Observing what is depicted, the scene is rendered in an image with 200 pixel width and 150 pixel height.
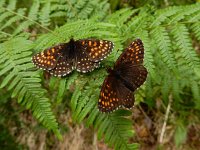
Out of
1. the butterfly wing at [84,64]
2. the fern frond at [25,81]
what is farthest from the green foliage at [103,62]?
the butterfly wing at [84,64]

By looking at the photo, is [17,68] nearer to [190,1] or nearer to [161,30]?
[161,30]

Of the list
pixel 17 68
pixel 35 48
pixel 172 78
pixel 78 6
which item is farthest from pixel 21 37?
pixel 172 78

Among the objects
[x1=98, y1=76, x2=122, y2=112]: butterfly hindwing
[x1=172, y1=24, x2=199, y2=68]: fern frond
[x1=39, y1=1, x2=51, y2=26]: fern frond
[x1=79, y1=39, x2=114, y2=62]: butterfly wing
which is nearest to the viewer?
[x1=98, y1=76, x2=122, y2=112]: butterfly hindwing

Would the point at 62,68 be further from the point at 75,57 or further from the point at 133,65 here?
the point at 133,65

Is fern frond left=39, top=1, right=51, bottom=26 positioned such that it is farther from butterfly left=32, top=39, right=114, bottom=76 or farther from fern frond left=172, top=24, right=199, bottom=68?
fern frond left=172, top=24, right=199, bottom=68

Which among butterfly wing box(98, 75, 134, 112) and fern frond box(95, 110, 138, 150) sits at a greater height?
butterfly wing box(98, 75, 134, 112)

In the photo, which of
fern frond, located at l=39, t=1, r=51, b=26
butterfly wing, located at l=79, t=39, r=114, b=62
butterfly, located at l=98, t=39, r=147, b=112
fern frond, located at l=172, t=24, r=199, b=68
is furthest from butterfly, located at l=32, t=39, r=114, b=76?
fern frond, located at l=39, t=1, r=51, b=26

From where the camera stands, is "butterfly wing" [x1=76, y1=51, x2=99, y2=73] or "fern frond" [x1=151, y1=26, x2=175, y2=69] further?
"fern frond" [x1=151, y1=26, x2=175, y2=69]
